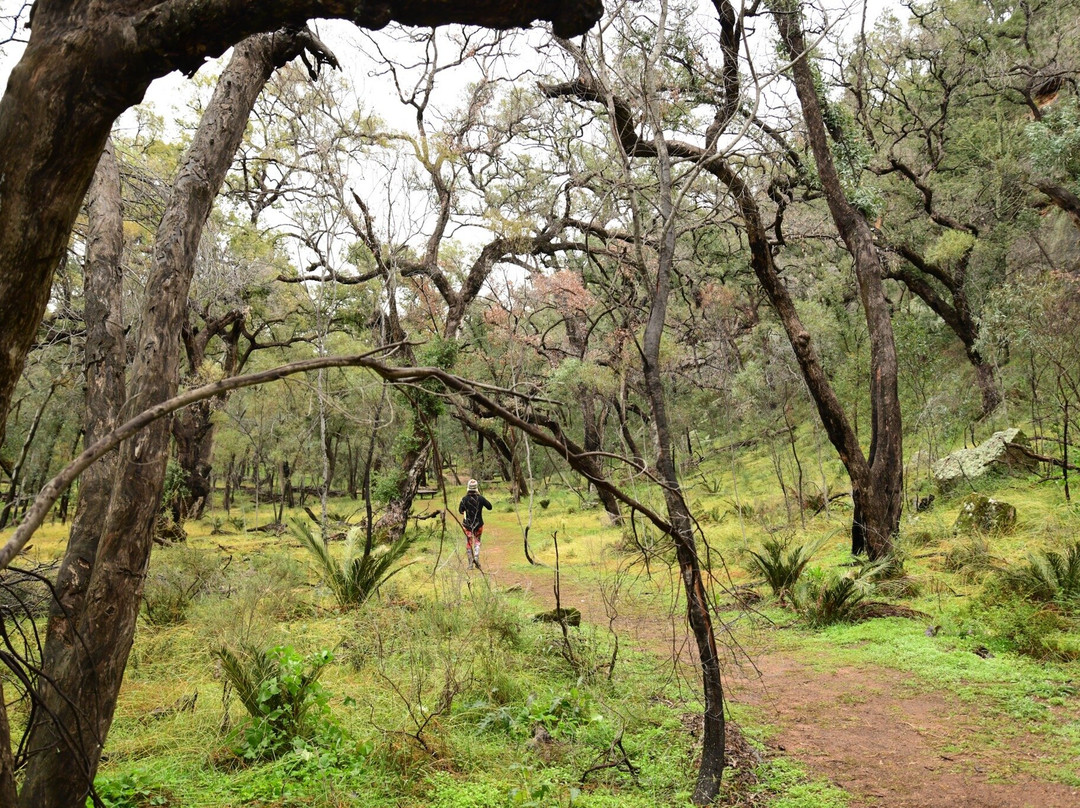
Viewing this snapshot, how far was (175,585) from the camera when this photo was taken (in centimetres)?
766

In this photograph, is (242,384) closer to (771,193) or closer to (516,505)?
(771,193)

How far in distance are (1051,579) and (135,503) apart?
723 cm

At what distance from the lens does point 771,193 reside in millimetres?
9641

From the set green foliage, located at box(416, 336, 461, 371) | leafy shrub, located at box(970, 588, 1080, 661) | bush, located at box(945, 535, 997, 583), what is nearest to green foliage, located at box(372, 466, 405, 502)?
green foliage, located at box(416, 336, 461, 371)

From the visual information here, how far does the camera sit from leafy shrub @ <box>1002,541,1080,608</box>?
583 cm

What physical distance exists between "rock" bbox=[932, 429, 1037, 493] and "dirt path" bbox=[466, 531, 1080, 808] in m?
7.71

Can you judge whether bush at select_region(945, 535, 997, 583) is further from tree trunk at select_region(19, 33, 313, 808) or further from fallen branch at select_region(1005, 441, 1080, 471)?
tree trunk at select_region(19, 33, 313, 808)

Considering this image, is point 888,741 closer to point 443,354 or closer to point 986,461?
point 986,461

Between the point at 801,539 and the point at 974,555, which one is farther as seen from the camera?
the point at 801,539

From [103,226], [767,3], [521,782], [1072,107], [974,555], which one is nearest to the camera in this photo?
[521,782]

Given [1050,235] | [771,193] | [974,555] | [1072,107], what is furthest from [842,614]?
[1050,235]

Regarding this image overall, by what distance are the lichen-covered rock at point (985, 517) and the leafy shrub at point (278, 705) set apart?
8.30 m

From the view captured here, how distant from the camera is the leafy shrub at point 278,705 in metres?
3.95

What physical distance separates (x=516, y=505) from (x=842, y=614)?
1531 cm
